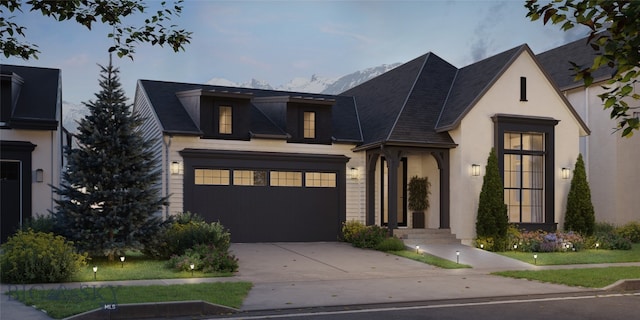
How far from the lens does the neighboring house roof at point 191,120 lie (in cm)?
2272

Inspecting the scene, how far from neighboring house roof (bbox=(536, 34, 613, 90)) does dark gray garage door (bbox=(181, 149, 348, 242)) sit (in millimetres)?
11143

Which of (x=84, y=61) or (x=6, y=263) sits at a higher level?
(x=84, y=61)

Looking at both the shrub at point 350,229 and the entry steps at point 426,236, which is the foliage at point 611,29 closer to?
the entry steps at point 426,236

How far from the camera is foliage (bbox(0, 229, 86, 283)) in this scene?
13.8 meters

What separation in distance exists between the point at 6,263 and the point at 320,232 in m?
12.1

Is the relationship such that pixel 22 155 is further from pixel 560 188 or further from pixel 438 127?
pixel 560 188

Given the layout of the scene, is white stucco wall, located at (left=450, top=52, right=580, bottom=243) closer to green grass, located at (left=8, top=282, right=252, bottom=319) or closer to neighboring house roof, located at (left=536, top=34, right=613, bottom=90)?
neighboring house roof, located at (left=536, top=34, right=613, bottom=90)

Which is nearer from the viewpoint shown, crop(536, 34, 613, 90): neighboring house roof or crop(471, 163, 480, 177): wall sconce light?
crop(471, 163, 480, 177): wall sconce light

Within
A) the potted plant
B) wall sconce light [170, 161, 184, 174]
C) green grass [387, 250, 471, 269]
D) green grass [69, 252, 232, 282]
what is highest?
wall sconce light [170, 161, 184, 174]

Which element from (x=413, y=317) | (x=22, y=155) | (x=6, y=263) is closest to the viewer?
(x=413, y=317)

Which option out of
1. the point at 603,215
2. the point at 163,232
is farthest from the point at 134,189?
the point at 603,215

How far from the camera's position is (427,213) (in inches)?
971

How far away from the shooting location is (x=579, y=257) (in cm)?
2025

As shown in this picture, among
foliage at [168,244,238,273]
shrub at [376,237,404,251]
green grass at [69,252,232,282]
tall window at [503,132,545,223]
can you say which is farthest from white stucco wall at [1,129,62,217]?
tall window at [503,132,545,223]
